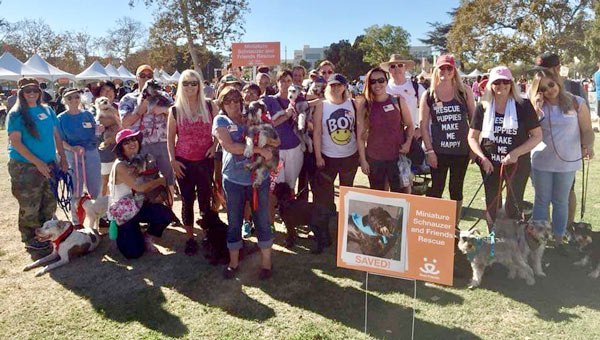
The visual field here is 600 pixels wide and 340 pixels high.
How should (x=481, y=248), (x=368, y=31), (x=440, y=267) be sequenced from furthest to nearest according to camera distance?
(x=368, y=31), (x=481, y=248), (x=440, y=267)

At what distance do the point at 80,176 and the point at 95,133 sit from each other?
23.2 inches

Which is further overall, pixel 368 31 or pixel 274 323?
pixel 368 31

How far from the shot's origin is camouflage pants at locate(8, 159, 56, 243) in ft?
15.3

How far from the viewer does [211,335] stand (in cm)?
309

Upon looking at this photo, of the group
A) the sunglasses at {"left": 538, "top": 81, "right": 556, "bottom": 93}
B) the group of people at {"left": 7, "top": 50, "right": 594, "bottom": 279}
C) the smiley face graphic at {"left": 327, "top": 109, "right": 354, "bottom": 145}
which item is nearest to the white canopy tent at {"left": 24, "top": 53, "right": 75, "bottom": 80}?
the group of people at {"left": 7, "top": 50, "right": 594, "bottom": 279}

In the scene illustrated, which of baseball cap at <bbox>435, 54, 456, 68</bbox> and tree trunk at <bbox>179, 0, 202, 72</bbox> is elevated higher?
tree trunk at <bbox>179, 0, 202, 72</bbox>

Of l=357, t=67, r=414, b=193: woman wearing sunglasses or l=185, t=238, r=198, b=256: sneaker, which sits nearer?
l=357, t=67, r=414, b=193: woman wearing sunglasses

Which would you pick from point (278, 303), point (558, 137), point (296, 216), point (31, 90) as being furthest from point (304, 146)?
point (31, 90)

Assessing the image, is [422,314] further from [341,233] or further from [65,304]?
[65,304]

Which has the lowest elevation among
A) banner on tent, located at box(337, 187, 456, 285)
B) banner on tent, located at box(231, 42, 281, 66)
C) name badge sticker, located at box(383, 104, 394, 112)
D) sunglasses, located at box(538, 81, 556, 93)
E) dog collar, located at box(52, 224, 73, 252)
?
dog collar, located at box(52, 224, 73, 252)

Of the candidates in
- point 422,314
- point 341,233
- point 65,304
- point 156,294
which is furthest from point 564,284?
point 65,304

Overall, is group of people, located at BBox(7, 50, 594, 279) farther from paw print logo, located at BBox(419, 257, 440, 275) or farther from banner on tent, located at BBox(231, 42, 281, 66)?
banner on tent, located at BBox(231, 42, 281, 66)

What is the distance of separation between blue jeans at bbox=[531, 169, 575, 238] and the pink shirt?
3.37m

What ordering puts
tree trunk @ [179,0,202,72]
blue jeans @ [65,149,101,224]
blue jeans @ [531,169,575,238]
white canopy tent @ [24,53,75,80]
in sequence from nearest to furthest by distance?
blue jeans @ [531,169,575,238] → blue jeans @ [65,149,101,224] → tree trunk @ [179,0,202,72] → white canopy tent @ [24,53,75,80]
